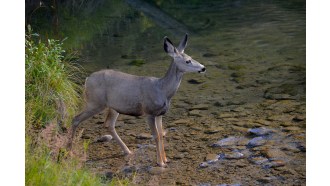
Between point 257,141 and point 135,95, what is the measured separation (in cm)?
114

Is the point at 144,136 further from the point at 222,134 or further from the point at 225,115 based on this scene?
the point at 225,115

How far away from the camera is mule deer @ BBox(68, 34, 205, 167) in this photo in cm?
712

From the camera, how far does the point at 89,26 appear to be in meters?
8.02

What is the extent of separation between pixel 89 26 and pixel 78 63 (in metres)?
0.38

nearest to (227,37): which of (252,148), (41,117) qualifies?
(252,148)

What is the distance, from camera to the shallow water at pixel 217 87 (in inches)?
275

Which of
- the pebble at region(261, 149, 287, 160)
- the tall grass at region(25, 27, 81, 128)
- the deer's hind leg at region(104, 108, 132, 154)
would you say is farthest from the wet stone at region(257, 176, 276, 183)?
the tall grass at region(25, 27, 81, 128)

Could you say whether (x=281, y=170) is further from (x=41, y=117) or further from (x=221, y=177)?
(x=41, y=117)

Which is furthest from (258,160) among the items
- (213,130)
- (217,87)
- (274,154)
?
(217,87)

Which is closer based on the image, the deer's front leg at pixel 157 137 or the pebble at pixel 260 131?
the deer's front leg at pixel 157 137

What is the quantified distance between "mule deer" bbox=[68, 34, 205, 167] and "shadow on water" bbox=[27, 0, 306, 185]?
201 millimetres

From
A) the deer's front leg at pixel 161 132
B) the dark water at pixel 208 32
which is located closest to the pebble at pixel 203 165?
the deer's front leg at pixel 161 132

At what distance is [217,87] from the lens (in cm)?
838

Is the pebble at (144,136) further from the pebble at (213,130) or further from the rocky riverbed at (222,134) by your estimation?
the pebble at (213,130)
